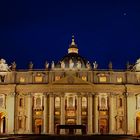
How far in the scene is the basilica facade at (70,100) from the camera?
111438mm

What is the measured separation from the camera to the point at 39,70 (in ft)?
373

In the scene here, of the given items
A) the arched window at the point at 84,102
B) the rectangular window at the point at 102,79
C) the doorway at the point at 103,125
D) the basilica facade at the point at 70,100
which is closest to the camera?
the basilica facade at the point at 70,100

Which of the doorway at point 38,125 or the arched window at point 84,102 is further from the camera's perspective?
the doorway at point 38,125

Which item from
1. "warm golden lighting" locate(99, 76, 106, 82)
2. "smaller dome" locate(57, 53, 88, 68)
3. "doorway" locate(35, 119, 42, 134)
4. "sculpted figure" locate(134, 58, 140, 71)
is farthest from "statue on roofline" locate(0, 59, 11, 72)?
"sculpted figure" locate(134, 58, 140, 71)

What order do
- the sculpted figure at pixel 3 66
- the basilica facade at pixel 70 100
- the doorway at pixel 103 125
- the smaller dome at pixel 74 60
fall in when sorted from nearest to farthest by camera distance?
the basilica facade at pixel 70 100 → the doorway at pixel 103 125 → the sculpted figure at pixel 3 66 → the smaller dome at pixel 74 60

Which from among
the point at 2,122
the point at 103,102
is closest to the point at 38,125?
the point at 2,122

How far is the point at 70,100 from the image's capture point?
372ft

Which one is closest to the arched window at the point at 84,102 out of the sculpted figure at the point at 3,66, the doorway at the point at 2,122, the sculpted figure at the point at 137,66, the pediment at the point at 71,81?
the pediment at the point at 71,81

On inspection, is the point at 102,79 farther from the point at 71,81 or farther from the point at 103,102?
the point at 71,81

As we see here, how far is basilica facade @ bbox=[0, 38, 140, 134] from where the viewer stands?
4387 inches

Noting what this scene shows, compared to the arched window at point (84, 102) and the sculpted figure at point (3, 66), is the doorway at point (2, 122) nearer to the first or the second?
the sculpted figure at point (3, 66)

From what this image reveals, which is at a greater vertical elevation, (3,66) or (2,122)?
(3,66)

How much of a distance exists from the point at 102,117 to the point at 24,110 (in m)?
16.6

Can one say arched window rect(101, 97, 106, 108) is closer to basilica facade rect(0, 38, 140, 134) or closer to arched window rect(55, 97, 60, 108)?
basilica facade rect(0, 38, 140, 134)
